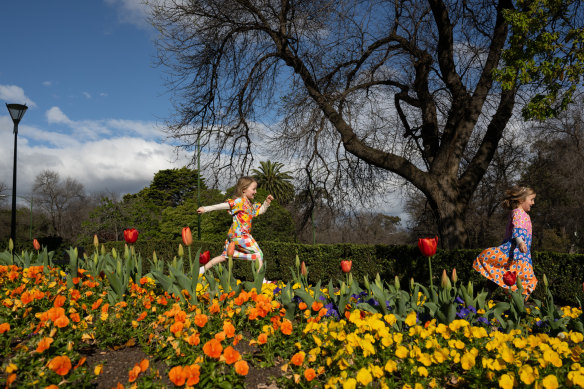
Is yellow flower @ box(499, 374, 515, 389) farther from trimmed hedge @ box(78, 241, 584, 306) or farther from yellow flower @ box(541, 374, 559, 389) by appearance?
trimmed hedge @ box(78, 241, 584, 306)

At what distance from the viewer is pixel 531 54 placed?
6.95 metres

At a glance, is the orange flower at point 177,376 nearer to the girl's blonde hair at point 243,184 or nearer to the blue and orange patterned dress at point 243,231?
the blue and orange patterned dress at point 243,231

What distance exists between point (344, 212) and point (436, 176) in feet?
8.46

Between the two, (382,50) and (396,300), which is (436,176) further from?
(396,300)

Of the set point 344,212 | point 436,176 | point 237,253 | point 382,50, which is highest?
point 382,50

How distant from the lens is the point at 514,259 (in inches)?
186

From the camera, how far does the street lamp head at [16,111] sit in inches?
449

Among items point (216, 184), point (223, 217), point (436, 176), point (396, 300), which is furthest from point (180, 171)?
point (396, 300)

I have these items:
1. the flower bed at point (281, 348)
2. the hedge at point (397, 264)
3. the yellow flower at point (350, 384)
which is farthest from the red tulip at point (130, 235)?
the yellow flower at point (350, 384)

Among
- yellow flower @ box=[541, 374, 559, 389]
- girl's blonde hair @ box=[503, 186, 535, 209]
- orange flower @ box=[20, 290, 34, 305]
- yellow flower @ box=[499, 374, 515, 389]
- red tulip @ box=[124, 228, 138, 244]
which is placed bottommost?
yellow flower @ box=[499, 374, 515, 389]

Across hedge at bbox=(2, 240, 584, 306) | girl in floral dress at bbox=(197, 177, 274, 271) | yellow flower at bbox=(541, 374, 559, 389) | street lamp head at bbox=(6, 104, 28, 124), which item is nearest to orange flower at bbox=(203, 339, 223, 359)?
yellow flower at bbox=(541, 374, 559, 389)

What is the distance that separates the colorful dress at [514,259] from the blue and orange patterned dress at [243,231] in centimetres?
293

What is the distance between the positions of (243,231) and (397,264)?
11.2ft

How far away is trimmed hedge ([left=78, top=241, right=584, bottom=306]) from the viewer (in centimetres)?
613
